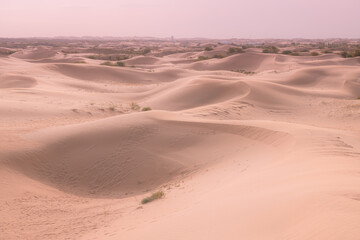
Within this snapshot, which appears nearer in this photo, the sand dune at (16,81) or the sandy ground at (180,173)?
the sandy ground at (180,173)

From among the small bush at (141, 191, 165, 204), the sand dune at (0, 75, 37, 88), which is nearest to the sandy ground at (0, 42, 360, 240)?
the small bush at (141, 191, 165, 204)

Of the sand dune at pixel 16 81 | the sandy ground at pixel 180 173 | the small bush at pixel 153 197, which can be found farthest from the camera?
the sand dune at pixel 16 81

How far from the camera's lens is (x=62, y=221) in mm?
6801

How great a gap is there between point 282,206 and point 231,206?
92 centimetres

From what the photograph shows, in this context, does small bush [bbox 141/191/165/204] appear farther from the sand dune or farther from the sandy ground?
the sand dune

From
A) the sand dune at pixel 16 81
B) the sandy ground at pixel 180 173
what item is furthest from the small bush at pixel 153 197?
the sand dune at pixel 16 81

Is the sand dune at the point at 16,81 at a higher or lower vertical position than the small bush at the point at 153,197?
higher

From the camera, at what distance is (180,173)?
912 cm

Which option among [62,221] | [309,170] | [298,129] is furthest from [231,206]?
[298,129]

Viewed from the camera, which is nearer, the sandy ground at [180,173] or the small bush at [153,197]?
the sandy ground at [180,173]

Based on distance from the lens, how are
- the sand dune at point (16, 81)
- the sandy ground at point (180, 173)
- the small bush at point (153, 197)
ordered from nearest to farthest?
1. the sandy ground at point (180, 173)
2. the small bush at point (153, 197)
3. the sand dune at point (16, 81)

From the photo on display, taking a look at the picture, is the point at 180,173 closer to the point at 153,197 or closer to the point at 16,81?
the point at 153,197

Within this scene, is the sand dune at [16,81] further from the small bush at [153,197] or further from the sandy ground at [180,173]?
the small bush at [153,197]

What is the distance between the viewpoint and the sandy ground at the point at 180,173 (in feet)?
15.3
